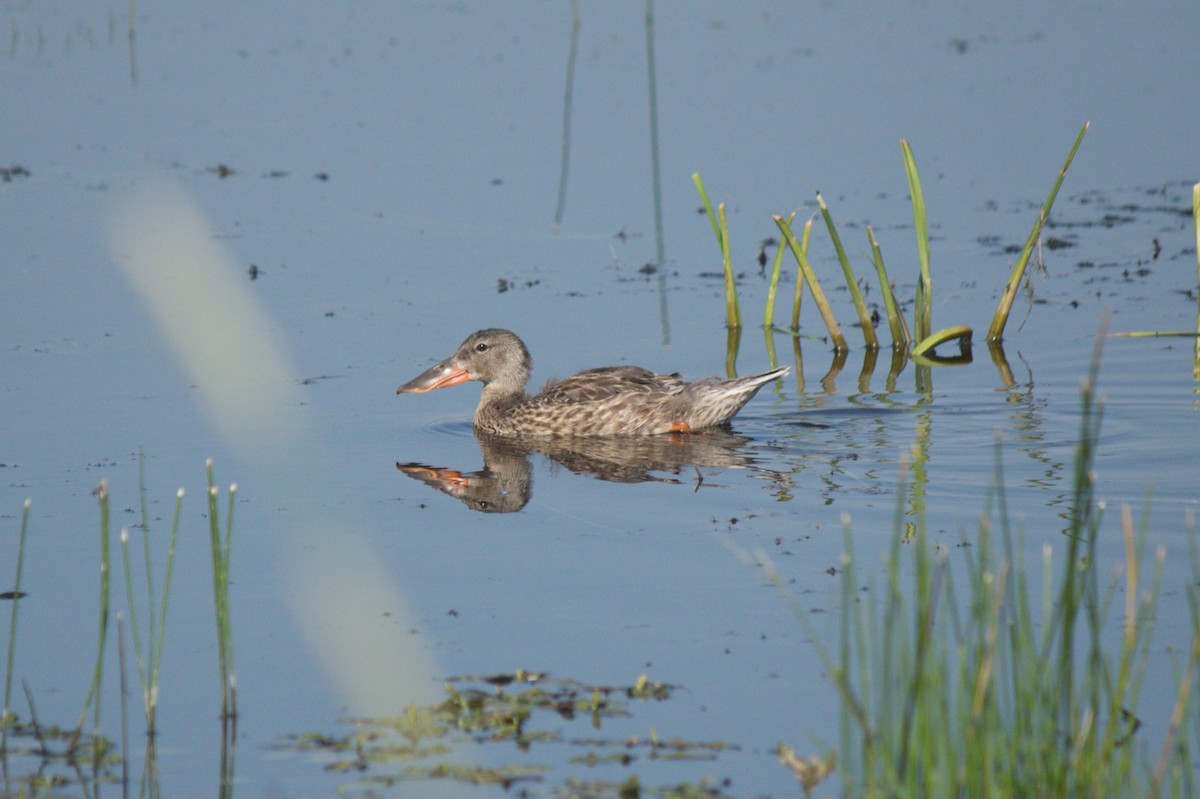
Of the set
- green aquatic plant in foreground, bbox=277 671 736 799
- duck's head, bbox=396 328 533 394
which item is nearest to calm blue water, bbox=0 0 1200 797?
green aquatic plant in foreground, bbox=277 671 736 799

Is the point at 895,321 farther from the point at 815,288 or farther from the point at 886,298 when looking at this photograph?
the point at 815,288

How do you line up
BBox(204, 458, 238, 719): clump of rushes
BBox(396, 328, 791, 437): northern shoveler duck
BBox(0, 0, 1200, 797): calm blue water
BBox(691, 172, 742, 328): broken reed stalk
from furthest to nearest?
1. BBox(691, 172, 742, 328): broken reed stalk
2. BBox(396, 328, 791, 437): northern shoveler duck
3. BBox(0, 0, 1200, 797): calm blue water
4. BBox(204, 458, 238, 719): clump of rushes

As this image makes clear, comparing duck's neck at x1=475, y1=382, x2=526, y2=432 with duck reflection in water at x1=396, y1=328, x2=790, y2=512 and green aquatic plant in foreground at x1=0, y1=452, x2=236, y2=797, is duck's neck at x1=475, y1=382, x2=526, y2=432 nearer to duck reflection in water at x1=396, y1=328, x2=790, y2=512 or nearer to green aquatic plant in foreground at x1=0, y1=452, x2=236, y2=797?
duck reflection in water at x1=396, y1=328, x2=790, y2=512

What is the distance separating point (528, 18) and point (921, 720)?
2260 centimetres

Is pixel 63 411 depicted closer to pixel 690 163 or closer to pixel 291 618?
pixel 291 618

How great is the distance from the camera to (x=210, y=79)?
20.3 m

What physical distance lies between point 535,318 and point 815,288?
2264 millimetres

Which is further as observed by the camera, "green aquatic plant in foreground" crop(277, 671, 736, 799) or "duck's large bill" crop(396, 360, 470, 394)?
"duck's large bill" crop(396, 360, 470, 394)

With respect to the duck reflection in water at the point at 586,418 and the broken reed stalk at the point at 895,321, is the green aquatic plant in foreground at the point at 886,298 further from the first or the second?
the duck reflection in water at the point at 586,418

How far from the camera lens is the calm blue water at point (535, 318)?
6.30 metres

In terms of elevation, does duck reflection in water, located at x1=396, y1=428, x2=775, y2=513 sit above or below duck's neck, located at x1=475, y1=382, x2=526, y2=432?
below

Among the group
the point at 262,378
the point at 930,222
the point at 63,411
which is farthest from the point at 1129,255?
the point at 63,411

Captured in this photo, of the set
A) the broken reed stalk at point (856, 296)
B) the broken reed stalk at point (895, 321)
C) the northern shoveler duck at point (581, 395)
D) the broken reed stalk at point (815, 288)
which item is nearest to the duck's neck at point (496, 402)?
the northern shoveler duck at point (581, 395)

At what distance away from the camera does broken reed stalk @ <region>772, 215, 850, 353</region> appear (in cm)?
1061
